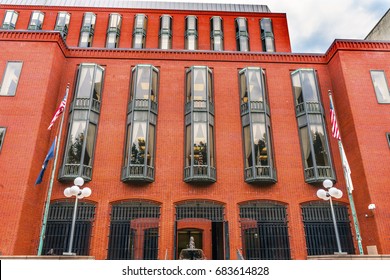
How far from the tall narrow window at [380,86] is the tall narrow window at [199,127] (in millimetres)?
10887

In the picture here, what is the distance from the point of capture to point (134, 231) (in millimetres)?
16156

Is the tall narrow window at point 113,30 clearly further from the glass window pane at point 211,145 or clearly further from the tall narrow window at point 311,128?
the tall narrow window at point 311,128

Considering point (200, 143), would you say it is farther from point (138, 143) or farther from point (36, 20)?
point (36, 20)

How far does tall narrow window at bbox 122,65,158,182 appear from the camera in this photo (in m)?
16.8

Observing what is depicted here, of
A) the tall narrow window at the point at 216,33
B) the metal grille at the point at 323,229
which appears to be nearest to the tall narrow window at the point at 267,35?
the tall narrow window at the point at 216,33

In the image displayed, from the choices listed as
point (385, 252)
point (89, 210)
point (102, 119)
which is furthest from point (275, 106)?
point (89, 210)

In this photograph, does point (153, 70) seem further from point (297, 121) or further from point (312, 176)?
Result: point (312, 176)

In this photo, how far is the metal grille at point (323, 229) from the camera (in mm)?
16109

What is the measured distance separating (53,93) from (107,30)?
51.0 ft

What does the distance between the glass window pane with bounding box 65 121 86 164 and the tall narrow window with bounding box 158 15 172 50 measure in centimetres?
1565

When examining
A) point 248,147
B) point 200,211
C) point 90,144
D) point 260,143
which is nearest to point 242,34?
point 260,143

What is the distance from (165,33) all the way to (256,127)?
18.0m

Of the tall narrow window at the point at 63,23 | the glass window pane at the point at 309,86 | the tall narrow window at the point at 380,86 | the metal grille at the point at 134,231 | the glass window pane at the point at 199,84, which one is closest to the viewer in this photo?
the metal grille at the point at 134,231

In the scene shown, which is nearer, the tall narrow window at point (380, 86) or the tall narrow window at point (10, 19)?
the tall narrow window at point (380, 86)
